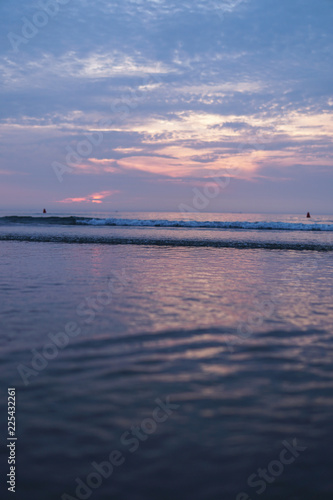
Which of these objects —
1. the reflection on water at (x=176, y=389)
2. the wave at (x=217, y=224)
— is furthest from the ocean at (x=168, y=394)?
the wave at (x=217, y=224)

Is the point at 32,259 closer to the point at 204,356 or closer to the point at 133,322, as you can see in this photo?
the point at 133,322

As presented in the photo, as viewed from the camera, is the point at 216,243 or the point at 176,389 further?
the point at 216,243

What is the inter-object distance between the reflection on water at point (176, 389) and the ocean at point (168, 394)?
14mm

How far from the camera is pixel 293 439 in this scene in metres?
3.13

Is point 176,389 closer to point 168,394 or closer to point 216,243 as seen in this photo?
point 168,394

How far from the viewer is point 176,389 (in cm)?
394

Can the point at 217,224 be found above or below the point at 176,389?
above

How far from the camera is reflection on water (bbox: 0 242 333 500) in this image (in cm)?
275

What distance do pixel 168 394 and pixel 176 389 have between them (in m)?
0.14

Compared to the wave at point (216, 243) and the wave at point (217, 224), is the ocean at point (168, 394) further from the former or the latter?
the wave at point (217, 224)

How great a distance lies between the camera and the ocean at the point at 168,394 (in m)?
2.73

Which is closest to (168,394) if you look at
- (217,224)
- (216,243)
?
(216,243)

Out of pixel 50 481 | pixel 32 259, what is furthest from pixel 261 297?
pixel 32 259

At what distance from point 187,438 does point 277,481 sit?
74cm
